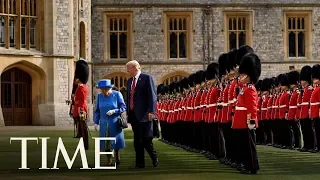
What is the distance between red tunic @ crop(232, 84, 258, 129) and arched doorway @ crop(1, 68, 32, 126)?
20.4m

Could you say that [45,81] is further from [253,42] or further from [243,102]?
[243,102]

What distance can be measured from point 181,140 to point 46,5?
13.9 metres

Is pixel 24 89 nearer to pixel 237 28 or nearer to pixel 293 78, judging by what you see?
pixel 237 28

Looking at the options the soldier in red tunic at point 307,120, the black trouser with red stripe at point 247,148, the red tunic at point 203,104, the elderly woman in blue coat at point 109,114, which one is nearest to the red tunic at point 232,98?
the black trouser with red stripe at point 247,148

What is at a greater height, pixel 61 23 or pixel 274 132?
pixel 61 23

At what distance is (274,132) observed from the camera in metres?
17.4

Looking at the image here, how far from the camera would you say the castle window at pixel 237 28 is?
35656 mm

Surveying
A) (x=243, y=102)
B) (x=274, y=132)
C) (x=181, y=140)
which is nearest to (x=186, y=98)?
(x=181, y=140)

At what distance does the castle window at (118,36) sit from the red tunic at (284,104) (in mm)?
19285

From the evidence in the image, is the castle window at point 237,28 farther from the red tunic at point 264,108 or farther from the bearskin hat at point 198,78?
the bearskin hat at point 198,78

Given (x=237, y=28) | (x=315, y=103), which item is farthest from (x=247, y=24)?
(x=315, y=103)

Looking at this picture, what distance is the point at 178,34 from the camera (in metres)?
35.8

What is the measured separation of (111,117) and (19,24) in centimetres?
1855

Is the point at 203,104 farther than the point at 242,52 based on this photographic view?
Yes
